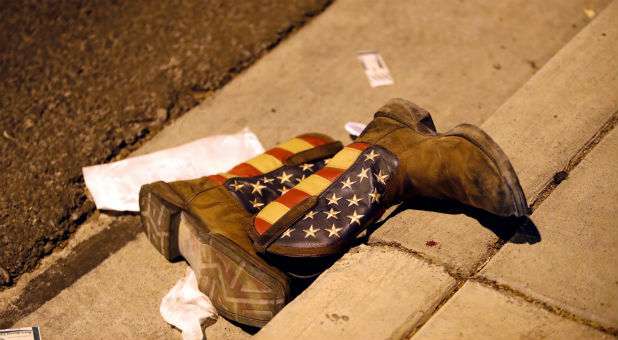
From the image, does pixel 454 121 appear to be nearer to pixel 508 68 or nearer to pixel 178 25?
pixel 508 68

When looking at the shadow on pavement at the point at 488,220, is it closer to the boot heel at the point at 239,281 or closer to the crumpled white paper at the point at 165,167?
the boot heel at the point at 239,281

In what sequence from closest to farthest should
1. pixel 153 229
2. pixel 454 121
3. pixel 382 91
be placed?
pixel 153 229 → pixel 454 121 → pixel 382 91

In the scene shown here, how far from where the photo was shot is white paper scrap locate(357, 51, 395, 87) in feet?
9.98

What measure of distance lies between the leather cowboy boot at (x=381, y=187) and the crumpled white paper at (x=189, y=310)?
0.41 metres

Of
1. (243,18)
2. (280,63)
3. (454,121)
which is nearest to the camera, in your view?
(454,121)

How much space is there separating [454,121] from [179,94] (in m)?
1.68

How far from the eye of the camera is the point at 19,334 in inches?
84.3

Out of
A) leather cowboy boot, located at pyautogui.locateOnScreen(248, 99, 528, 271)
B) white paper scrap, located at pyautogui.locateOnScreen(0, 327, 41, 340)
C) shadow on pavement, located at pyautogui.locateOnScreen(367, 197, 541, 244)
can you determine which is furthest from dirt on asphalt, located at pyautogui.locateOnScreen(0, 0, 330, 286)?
shadow on pavement, located at pyautogui.locateOnScreen(367, 197, 541, 244)

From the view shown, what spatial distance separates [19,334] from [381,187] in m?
1.70

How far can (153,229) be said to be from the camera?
224 centimetres

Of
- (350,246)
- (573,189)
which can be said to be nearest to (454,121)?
(573,189)

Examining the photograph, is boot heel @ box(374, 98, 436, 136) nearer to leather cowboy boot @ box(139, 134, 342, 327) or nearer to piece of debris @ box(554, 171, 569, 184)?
leather cowboy boot @ box(139, 134, 342, 327)

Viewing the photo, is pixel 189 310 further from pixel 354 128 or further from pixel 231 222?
pixel 354 128

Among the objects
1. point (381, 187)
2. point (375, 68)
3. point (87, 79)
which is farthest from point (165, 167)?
point (375, 68)
